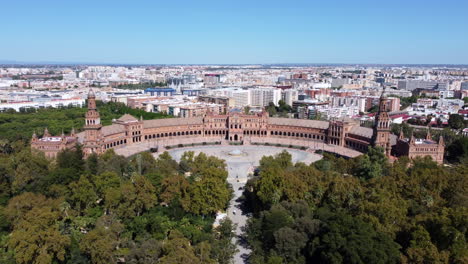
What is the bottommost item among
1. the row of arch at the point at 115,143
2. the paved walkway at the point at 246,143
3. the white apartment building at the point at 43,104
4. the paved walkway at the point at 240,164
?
the paved walkway at the point at 240,164

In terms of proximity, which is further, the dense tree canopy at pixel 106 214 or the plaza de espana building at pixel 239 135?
the plaza de espana building at pixel 239 135

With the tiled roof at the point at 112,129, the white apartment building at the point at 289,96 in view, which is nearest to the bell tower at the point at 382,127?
the tiled roof at the point at 112,129

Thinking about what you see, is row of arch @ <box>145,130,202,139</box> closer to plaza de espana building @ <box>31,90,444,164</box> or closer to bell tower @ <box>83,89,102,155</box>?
plaza de espana building @ <box>31,90,444,164</box>

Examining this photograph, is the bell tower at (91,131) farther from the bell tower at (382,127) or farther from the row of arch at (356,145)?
the bell tower at (382,127)

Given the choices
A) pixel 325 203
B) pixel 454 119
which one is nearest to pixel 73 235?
pixel 325 203

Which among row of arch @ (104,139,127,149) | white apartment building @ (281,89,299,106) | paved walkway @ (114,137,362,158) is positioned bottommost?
paved walkway @ (114,137,362,158)

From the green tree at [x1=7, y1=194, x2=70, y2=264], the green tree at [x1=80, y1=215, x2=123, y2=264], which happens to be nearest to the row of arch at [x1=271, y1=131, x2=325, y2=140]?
the green tree at [x1=80, y1=215, x2=123, y2=264]
